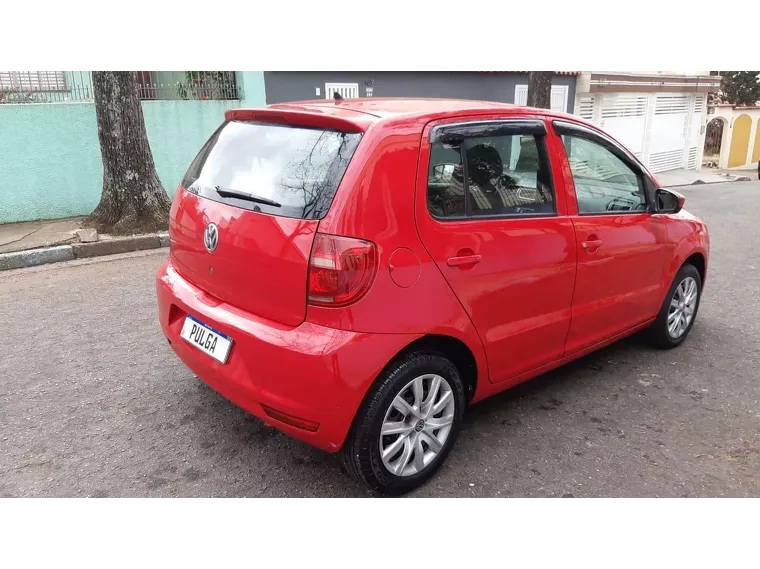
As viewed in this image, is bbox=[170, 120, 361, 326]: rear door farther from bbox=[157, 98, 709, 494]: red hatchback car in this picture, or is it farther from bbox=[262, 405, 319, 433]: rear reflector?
bbox=[262, 405, 319, 433]: rear reflector

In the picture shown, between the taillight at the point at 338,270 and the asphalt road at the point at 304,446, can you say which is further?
the asphalt road at the point at 304,446

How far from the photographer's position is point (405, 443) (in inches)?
108

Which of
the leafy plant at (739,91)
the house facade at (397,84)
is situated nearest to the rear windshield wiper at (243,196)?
the house facade at (397,84)

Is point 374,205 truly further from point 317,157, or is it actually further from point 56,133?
point 56,133

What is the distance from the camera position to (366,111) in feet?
8.97

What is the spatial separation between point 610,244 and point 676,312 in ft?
4.13

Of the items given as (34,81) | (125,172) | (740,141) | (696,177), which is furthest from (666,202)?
(740,141)

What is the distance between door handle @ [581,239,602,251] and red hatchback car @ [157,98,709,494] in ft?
0.03

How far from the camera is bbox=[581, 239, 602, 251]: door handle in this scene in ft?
11.0

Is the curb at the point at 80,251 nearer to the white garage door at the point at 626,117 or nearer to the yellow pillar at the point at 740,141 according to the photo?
the white garage door at the point at 626,117

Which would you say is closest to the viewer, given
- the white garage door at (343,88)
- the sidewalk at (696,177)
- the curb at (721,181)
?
the white garage door at (343,88)

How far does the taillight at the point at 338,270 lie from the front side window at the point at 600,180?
153cm

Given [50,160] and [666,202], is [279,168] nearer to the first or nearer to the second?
[666,202]

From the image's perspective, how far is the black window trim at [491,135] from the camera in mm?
2775
